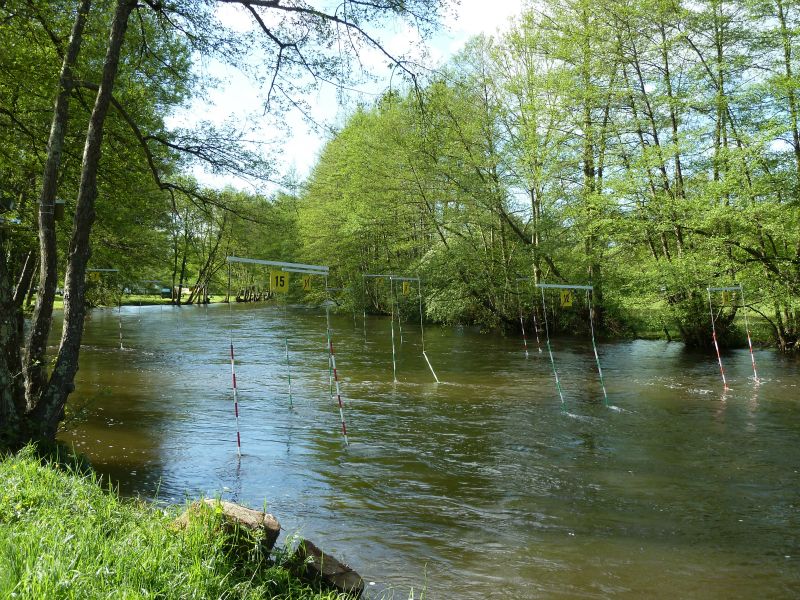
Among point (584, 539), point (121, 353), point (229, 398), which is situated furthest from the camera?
point (121, 353)

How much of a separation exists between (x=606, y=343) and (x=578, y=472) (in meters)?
17.6

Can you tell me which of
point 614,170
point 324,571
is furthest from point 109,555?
point 614,170

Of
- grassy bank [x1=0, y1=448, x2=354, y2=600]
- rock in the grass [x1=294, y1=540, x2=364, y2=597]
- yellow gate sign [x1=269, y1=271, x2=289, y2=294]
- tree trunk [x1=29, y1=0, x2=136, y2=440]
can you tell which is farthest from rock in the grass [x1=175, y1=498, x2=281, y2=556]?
yellow gate sign [x1=269, y1=271, x2=289, y2=294]

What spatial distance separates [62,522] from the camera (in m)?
4.04

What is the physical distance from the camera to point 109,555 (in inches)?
139

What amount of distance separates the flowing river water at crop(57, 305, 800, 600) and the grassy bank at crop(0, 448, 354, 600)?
1.63 metres

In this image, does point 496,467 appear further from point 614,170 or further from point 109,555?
point 614,170

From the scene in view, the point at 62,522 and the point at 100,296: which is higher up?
the point at 100,296

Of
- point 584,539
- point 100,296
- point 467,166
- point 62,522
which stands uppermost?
point 467,166

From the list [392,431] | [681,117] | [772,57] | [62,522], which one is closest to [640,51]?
[681,117]

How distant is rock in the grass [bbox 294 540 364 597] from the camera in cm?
429

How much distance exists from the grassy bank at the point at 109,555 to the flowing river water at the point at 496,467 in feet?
5.34

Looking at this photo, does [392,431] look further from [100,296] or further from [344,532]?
[100,296]

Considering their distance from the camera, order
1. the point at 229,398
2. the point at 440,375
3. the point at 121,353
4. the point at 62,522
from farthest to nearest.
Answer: the point at 121,353 → the point at 440,375 → the point at 229,398 → the point at 62,522
